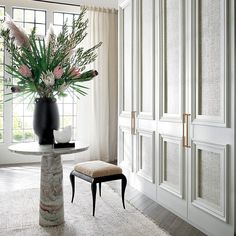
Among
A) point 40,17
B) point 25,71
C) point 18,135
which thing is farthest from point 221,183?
point 40,17

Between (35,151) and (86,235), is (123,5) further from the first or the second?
(86,235)

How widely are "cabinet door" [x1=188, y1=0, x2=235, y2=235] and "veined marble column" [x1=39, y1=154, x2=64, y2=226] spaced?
120 cm

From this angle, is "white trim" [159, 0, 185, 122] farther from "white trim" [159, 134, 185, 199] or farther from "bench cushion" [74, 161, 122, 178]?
"bench cushion" [74, 161, 122, 178]

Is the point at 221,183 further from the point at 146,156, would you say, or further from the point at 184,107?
the point at 146,156

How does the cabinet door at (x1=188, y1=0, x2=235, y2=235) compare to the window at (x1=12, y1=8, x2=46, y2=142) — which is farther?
the window at (x1=12, y1=8, x2=46, y2=142)

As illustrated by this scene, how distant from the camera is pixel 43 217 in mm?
2686

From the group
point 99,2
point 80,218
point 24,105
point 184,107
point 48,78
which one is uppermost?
point 99,2

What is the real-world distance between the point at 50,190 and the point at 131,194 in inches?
51.3

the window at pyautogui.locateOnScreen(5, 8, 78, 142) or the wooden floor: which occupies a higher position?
the window at pyautogui.locateOnScreen(5, 8, 78, 142)

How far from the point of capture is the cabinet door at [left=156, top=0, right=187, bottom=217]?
9.47 ft

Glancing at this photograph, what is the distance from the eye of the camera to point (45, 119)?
2699mm

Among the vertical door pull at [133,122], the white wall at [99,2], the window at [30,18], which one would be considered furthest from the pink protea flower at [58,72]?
the white wall at [99,2]

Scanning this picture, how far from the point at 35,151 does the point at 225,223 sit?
1589mm

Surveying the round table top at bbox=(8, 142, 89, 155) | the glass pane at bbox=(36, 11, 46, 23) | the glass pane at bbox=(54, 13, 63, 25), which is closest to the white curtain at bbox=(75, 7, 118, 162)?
the glass pane at bbox=(54, 13, 63, 25)
